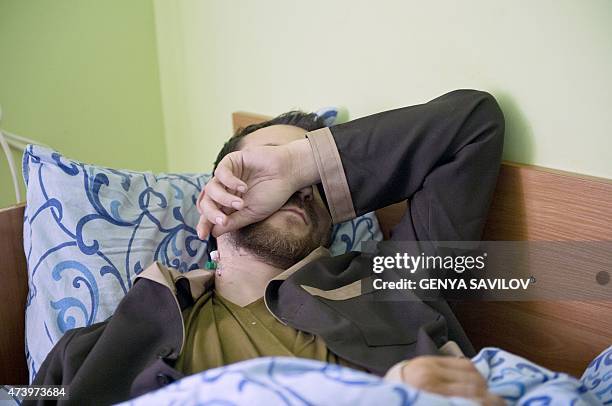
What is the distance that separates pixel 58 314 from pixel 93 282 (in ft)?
0.27

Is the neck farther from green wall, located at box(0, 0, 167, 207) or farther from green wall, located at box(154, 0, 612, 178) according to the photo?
green wall, located at box(0, 0, 167, 207)

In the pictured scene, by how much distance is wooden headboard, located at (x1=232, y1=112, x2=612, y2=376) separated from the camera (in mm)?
1043

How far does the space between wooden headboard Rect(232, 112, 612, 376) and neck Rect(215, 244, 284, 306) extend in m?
0.38

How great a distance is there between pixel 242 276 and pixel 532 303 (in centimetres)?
53

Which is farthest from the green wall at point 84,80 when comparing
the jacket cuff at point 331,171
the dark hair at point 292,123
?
the jacket cuff at point 331,171

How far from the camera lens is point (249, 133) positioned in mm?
1305

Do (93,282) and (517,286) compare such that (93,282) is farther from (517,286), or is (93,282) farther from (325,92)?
(517,286)

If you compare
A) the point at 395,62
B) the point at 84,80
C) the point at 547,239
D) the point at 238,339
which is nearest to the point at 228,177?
the point at 238,339

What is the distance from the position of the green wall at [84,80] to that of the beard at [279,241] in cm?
78

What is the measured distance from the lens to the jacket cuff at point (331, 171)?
1156 millimetres

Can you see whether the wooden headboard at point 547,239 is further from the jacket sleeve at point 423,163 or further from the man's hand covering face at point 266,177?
the man's hand covering face at point 266,177

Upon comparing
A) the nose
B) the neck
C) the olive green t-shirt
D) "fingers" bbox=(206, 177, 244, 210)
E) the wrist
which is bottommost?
the olive green t-shirt

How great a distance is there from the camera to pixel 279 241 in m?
1.17

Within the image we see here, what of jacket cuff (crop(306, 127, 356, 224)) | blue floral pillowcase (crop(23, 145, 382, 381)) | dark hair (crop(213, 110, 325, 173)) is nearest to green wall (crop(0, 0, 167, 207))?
blue floral pillowcase (crop(23, 145, 382, 381))
